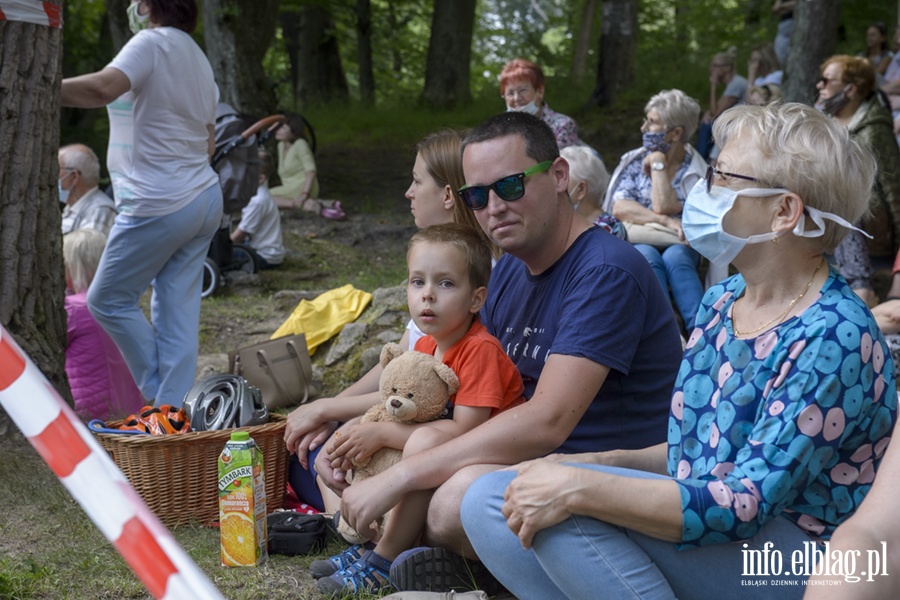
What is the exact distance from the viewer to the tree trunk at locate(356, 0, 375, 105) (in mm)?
19062

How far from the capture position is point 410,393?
326 cm

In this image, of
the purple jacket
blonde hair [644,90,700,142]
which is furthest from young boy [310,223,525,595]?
blonde hair [644,90,700,142]

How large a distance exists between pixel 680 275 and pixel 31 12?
373 centimetres

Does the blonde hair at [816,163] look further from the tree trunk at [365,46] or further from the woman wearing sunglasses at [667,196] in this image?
the tree trunk at [365,46]

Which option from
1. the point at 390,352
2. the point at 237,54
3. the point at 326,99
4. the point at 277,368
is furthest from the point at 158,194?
the point at 326,99

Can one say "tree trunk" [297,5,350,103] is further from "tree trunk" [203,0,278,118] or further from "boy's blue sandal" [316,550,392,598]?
"boy's blue sandal" [316,550,392,598]

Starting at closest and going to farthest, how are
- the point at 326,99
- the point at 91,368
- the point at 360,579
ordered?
1. the point at 360,579
2. the point at 91,368
3. the point at 326,99

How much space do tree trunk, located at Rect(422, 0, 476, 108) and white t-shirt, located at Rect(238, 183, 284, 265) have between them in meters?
8.01

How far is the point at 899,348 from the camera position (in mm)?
5340

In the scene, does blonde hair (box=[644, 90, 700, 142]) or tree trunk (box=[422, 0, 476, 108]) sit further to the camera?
tree trunk (box=[422, 0, 476, 108])

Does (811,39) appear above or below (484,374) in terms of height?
above

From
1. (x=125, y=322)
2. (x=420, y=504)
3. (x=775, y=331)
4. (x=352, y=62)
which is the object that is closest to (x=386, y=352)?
(x=420, y=504)

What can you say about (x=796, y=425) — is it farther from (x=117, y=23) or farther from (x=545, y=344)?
(x=117, y=23)

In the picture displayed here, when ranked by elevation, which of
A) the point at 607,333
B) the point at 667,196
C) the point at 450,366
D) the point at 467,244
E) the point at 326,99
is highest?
the point at 467,244
